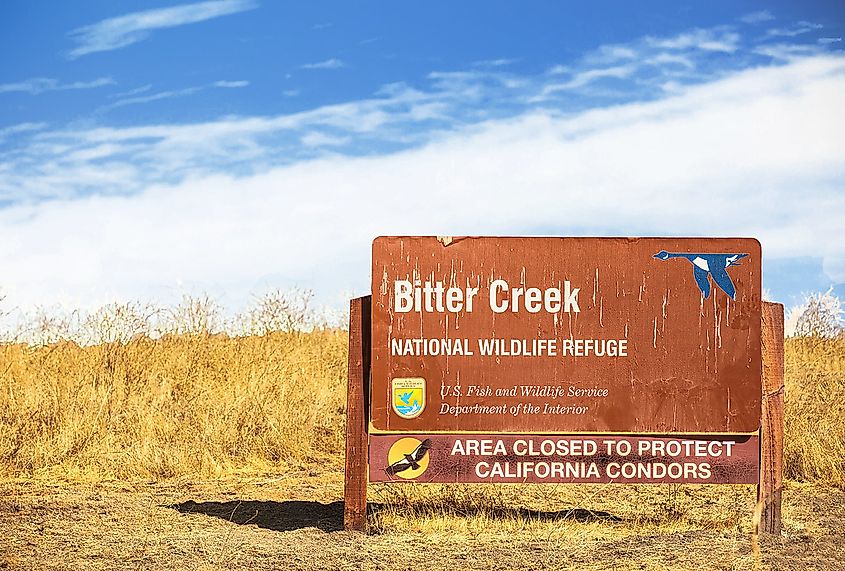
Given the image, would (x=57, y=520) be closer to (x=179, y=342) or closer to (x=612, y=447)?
(x=612, y=447)

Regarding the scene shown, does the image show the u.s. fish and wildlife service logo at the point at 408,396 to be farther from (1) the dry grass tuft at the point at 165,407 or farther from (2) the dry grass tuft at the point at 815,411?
(2) the dry grass tuft at the point at 815,411

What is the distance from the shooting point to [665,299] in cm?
723

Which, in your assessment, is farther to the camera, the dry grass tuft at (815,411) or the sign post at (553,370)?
the dry grass tuft at (815,411)

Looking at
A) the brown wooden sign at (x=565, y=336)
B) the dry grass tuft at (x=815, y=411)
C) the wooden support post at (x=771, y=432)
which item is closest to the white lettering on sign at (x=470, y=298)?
the brown wooden sign at (x=565, y=336)

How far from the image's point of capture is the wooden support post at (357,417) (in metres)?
7.17

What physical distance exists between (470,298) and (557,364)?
2.71ft

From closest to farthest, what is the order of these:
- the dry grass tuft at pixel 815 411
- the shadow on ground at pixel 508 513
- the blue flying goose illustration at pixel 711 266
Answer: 1. the blue flying goose illustration at pixel 711 266
2. the shadow on ground at pixel 508 513
3. the dry grass tuft at pixel 815 411

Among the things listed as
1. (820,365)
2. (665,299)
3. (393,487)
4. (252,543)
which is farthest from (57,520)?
(820,365)

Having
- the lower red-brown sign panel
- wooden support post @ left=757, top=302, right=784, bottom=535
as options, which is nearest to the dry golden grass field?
wooden support post @ left=757, top=302, right=784, bottom=535

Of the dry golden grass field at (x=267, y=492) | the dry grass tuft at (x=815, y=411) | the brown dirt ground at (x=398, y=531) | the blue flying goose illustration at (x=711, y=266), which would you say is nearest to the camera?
the brown dirt ground at (x=398, y=531)

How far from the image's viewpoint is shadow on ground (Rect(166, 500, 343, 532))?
7812 millimetres

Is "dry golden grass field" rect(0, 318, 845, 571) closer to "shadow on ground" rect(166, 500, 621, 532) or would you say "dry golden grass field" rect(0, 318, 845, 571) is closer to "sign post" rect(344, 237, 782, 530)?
"shadow on ground" rect(166, 500, 621, 532)

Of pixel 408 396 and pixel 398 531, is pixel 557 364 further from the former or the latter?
pixel 398 531

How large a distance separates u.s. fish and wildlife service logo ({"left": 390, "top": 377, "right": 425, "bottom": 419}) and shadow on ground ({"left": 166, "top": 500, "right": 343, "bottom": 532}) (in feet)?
3.86
